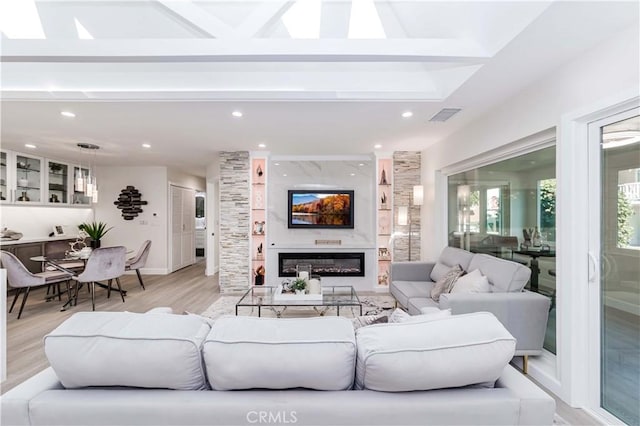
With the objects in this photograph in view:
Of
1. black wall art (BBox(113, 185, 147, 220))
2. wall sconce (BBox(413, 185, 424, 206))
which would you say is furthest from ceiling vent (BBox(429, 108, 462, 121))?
black wall art (BBox(113, 185, 147, 220))

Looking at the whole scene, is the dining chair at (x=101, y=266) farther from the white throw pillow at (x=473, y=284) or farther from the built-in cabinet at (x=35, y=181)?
the white throw pillow at (x=473, y=284)

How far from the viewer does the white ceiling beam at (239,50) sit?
6.44ft

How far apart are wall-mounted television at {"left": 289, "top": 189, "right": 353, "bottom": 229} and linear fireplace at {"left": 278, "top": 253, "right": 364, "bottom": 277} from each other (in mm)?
555

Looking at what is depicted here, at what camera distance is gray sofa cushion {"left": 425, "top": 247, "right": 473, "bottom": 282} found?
3.51 m

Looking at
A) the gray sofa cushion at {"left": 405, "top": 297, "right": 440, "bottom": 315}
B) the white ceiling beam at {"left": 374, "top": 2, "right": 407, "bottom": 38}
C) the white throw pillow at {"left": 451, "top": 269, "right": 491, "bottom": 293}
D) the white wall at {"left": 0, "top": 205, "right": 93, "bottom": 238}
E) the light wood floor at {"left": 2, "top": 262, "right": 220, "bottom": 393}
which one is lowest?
the light wood floor at {"left": 2, "top": 262, "right": 220, "bottom": 393}

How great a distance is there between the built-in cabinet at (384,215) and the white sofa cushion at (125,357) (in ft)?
14.5

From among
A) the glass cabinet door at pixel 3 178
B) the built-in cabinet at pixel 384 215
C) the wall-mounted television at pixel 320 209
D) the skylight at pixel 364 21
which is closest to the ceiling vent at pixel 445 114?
the skylight at pixel 364 21

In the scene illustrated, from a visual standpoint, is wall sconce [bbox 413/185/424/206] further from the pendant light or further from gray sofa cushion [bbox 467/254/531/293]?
the pendant light

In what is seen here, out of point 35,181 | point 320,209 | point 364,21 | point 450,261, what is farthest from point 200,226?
point 364,21

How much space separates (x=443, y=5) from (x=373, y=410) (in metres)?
2.47

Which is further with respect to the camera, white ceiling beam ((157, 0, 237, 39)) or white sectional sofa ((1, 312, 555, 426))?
white ceiling beam ((157, 0, 237, 39))

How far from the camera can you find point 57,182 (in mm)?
5828

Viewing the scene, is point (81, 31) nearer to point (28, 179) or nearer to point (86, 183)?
point (86, 183)

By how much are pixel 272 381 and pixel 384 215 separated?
4457mm
